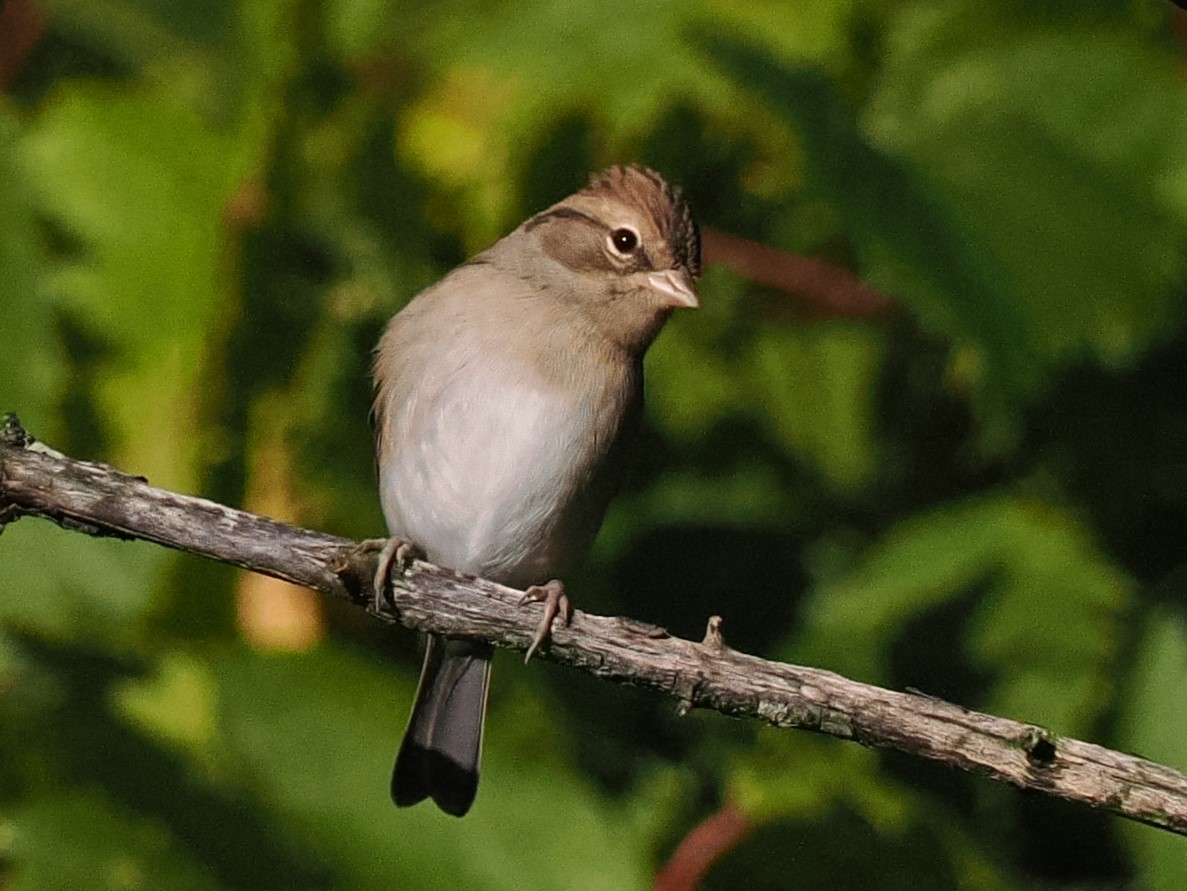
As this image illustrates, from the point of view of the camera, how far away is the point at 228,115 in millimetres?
3180

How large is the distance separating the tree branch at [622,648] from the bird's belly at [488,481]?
77 centimetres

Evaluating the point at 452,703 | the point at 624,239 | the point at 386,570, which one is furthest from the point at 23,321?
the point at 452,703

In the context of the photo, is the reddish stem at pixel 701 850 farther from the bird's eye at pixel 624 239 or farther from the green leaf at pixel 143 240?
the bird's eye at pixel 624 239

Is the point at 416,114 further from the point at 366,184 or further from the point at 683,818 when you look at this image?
the point at 683,818

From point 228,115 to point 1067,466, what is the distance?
1.57 meters

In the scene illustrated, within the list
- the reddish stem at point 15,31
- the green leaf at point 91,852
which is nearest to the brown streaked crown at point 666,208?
the reddish stem at point 15,31

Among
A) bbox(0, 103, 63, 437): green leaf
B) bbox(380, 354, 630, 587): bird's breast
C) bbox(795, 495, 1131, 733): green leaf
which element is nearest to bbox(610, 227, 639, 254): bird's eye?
bbox(380, 354, 630, 587): bird's breast

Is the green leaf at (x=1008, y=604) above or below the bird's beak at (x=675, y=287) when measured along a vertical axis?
below

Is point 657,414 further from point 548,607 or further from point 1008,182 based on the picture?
point 548,607

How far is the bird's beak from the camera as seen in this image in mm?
2865

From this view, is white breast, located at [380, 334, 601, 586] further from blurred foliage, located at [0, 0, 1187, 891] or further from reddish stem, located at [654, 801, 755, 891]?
reddish stem, located at [654, 801, 755, 891]

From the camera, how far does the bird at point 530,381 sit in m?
2.97

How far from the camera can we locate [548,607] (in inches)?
85.5

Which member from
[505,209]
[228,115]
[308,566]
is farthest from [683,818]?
[228,115]
